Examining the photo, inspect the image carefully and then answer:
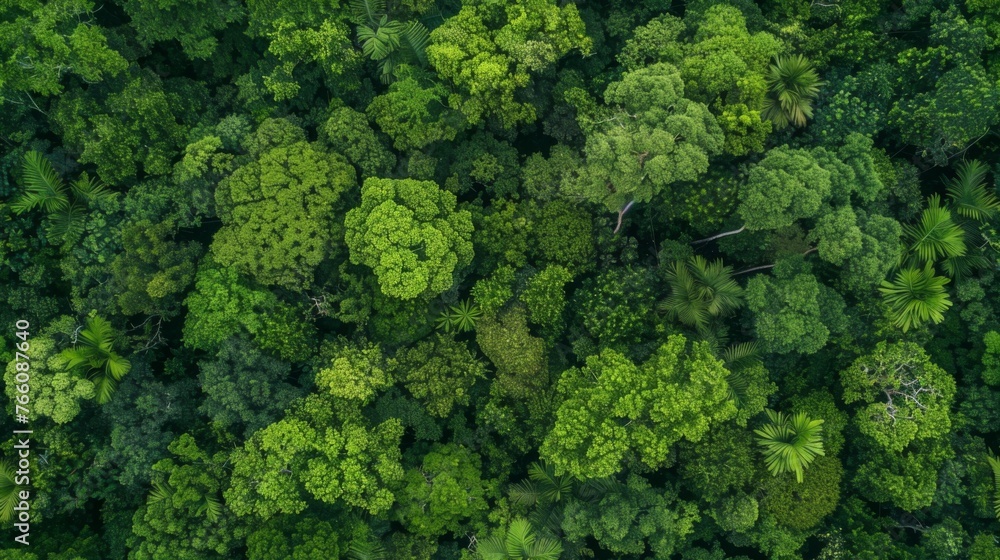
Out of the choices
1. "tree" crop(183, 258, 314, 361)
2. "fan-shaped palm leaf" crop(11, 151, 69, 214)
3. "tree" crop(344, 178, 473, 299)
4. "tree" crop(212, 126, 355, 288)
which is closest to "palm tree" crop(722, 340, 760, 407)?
"tree" crop(344, 178, 473, 299)

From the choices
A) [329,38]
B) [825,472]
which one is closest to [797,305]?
[825,472]

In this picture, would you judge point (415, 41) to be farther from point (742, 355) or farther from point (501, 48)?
point (742, 355)

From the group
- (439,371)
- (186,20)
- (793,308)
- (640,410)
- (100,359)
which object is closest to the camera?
(640,410)

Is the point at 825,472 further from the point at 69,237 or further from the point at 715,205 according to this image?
the point at 69,237

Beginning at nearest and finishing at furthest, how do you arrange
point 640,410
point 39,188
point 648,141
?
point 648,141 < point 640,410 < point 39,188

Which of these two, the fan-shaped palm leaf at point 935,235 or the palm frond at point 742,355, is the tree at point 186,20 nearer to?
the palm frond at point 742,355

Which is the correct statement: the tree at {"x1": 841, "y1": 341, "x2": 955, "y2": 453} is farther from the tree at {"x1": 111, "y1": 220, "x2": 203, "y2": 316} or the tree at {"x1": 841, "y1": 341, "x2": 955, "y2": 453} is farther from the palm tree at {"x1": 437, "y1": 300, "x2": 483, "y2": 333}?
the tree at {"x1": 111, "y1": 220, "x2": 203, "y2": 316}

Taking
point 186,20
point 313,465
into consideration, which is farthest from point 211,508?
point 186,20
